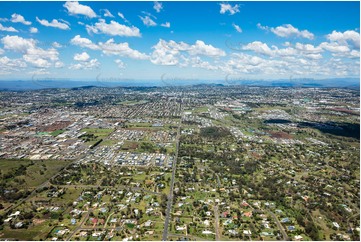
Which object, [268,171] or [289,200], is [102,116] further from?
[289,200]

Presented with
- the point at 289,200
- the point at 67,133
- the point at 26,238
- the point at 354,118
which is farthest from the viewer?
the point at 354,118

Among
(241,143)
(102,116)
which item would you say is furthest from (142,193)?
(102,116)

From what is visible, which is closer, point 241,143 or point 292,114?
point 241,143

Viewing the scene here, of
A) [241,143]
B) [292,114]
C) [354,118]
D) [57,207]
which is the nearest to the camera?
[57,207]

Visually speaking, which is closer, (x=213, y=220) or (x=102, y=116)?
(x=213, y=220)

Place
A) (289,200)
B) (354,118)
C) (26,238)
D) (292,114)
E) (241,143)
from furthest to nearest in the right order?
(292,114)
(354,118)
(241,143)
(289,200)
(26,238)

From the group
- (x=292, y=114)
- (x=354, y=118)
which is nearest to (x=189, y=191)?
(x=292, y=114)

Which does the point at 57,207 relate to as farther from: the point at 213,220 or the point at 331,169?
the point at 331,169

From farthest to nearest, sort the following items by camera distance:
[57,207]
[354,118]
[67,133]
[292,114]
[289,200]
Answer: [292,114] → [354,118] → [67,133] → [289,200] → [57,207]
